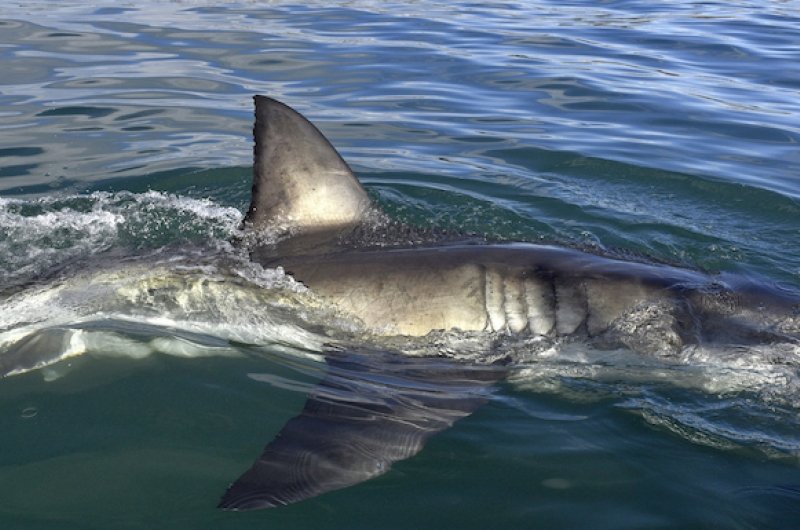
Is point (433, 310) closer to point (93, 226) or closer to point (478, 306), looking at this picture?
point (478, 306)

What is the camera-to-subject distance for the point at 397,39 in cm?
1219

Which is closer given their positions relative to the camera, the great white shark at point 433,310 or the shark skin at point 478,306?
the shark skin at point 478,306

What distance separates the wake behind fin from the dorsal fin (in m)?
0.94

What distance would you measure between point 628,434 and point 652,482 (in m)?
0.33

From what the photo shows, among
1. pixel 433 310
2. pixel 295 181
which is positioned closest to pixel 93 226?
pixel 295 181

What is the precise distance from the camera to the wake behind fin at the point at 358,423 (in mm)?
3152

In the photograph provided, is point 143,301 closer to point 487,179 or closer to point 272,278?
point 272,278

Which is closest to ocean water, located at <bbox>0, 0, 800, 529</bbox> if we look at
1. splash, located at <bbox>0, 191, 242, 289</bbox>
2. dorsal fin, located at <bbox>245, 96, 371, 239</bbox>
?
splash, located at <bbox>0, 191, 242, 289</bbox>

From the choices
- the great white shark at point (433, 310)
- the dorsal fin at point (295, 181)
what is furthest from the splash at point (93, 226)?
the great white shark at point (433, 310)

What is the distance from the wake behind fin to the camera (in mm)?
3152

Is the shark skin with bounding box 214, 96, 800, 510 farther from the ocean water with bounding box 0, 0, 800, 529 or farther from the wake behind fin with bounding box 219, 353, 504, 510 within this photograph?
the ocean water with bounding box 0, 0, 800, 529

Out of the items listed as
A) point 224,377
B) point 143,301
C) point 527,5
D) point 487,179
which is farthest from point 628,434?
point 527,5

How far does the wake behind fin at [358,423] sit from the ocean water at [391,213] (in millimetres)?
63

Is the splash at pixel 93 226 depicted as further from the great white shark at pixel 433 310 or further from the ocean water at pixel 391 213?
the great white shark at pixel 433 310
